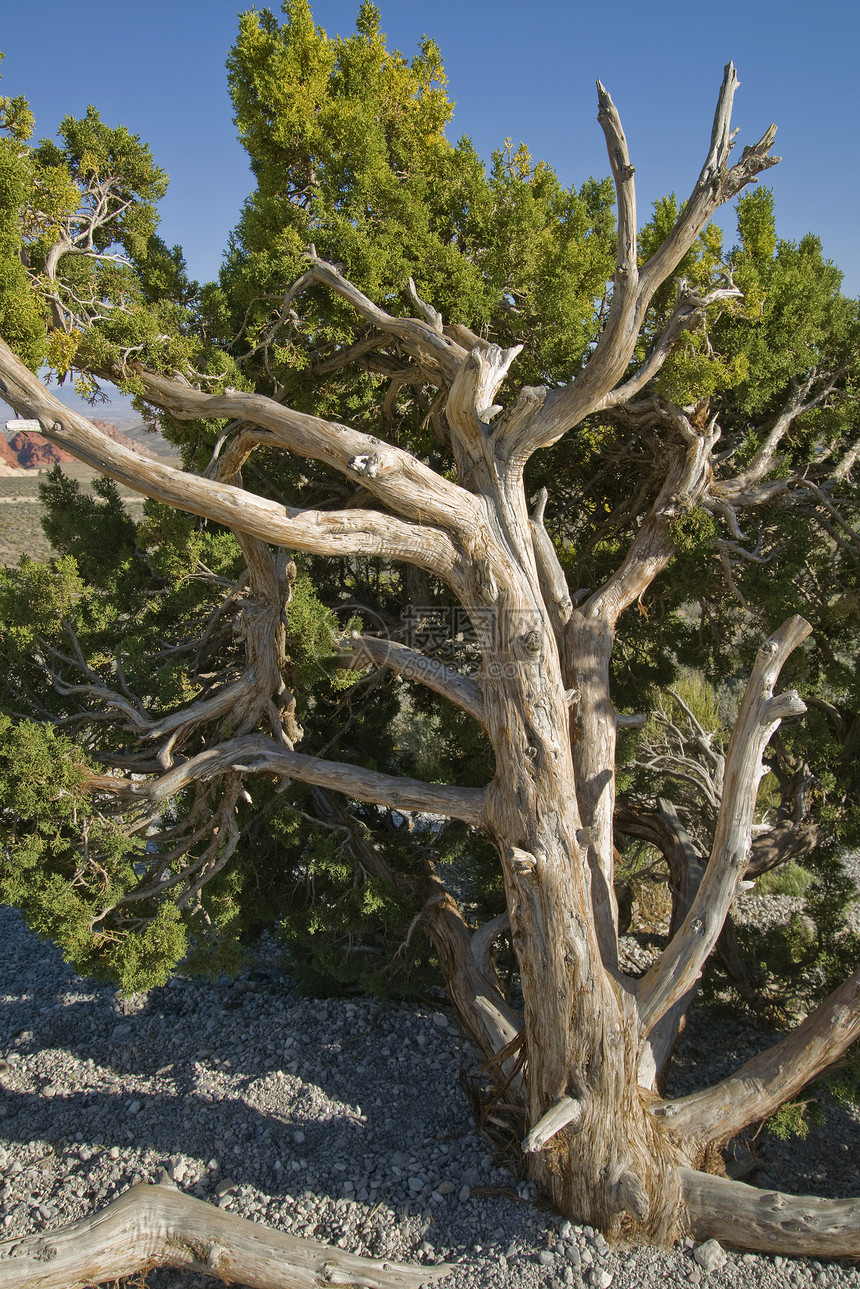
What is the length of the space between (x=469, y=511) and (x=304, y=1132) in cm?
387

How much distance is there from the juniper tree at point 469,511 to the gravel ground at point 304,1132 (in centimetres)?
39

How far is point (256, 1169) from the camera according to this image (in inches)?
185

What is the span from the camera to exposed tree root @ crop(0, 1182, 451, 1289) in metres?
3.68

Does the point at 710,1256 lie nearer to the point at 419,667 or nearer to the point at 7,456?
the point at 419,667

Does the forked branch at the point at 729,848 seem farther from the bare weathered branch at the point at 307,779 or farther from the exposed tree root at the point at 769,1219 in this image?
the bare weathered branch at the point at 307,779

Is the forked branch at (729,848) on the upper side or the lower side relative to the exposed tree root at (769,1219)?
upper

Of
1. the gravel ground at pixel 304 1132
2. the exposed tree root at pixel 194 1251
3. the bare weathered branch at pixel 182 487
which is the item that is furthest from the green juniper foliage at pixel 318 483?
the exposed tree root at pixel 194 1251

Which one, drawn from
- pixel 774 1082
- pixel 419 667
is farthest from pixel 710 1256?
pixel 419 667

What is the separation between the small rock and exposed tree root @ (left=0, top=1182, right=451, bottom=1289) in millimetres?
1259

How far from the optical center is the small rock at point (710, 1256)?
3.98m

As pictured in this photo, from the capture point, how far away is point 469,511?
449cm

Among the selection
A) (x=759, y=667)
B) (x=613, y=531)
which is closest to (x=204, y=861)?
(x=759, y=667)

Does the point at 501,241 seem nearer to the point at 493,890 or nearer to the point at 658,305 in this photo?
the point at 658,305

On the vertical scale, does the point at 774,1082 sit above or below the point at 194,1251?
above
